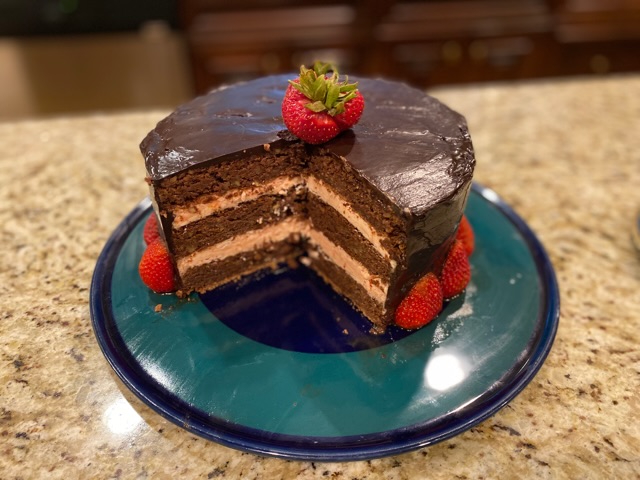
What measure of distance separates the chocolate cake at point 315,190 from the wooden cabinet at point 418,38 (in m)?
1.79

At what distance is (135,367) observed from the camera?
1.68 m

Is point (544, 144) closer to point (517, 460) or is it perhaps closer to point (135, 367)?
point (517, 460)

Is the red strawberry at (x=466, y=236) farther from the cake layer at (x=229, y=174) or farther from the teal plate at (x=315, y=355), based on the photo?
the cake layer at (x=229, y=174)

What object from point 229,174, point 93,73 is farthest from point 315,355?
point 93,73

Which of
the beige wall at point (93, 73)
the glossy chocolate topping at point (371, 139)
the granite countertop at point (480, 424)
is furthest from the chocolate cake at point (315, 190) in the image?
the beige wall at point (93, 73)

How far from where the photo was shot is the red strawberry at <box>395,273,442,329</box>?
1.88 metres

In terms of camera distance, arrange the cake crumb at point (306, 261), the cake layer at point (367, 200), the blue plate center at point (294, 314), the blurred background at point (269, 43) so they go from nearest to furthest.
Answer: the cake layer at point (367, 200) → the blue plate center at point (294, 314) → the cake crumb at point (306, 261) → the blurred background at point (269, 43)

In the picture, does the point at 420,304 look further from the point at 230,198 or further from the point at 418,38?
the point at 418,38

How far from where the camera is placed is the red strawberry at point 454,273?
198cm

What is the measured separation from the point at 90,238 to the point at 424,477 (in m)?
1.66

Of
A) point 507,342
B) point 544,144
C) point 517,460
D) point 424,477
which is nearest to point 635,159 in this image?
point 544,144

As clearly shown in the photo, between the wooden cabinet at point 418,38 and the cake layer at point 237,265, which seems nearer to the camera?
the cake layer at point 237,265

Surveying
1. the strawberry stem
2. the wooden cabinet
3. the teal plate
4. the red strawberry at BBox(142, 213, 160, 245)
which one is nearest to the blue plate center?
the teal plate

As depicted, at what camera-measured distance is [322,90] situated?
1.76m
